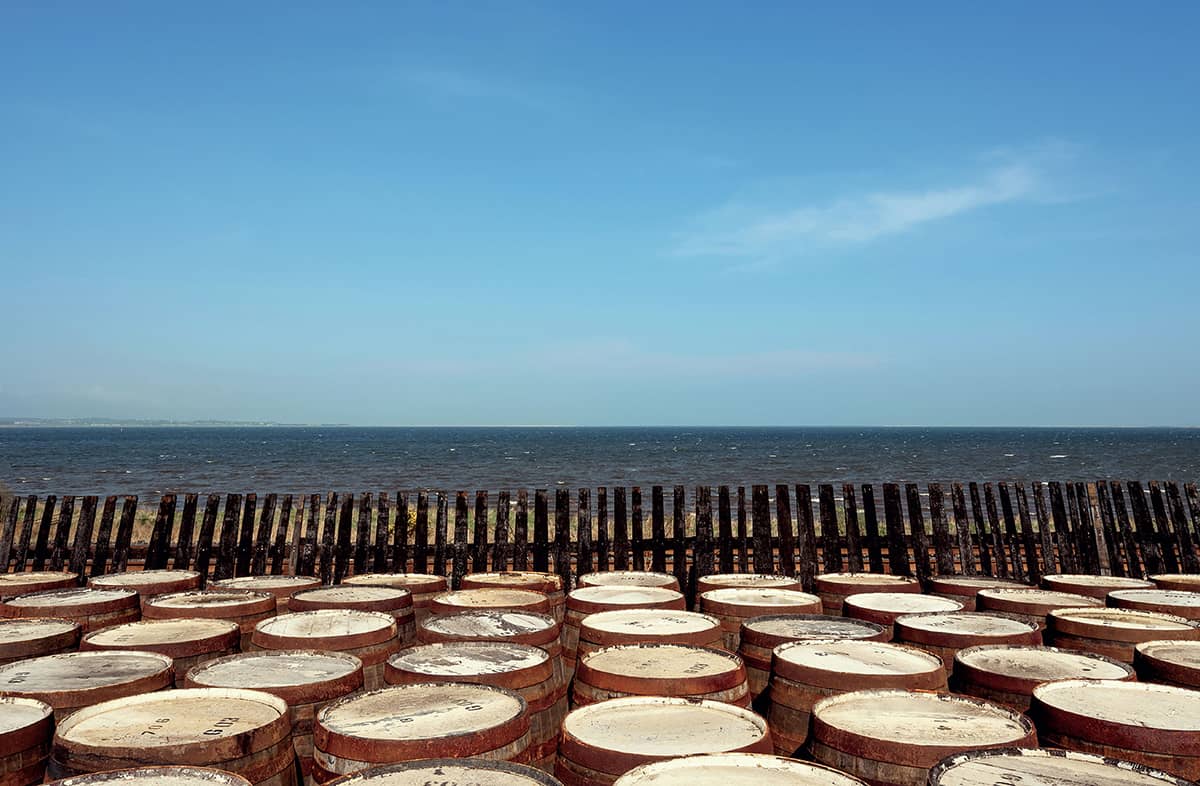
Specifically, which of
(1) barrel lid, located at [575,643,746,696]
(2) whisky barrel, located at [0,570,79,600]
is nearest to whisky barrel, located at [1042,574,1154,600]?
(1) barrel lid, located at [575,643,746,696]

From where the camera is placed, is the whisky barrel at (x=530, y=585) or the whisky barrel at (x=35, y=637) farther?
the whisky barrel at (x=530, y=585)

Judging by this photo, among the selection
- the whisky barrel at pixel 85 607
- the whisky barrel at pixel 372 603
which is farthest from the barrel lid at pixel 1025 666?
the whisky barrel at pixel 85 607

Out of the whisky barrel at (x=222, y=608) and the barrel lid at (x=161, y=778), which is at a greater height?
the barrel lid at (x=161, y=778)

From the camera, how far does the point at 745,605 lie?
184 inches

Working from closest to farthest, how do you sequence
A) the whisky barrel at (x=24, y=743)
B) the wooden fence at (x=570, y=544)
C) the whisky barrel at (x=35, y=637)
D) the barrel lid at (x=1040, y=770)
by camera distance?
the barrel lid at (x=1040, y=770) → the whisky barrel at (x=24, y=743) → the whisky barrel at (x=35, y=637) → the wooden fence at (x=570, y=544)

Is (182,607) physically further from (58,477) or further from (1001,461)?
(1001,461)

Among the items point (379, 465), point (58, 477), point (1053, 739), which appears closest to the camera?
point (1053, 739)

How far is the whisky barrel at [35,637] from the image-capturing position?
12.4 ft

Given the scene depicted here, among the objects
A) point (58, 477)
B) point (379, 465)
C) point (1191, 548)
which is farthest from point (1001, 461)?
point (58, 477)

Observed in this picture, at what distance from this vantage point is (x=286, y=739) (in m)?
2.82

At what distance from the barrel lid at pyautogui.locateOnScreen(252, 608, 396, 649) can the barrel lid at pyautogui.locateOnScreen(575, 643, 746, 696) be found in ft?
3.84

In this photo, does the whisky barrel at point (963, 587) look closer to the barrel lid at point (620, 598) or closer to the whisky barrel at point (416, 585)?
the barrel lid at point (620, 598)

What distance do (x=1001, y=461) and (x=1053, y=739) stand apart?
258 ft

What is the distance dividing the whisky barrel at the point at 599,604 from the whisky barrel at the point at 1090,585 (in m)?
2.66
